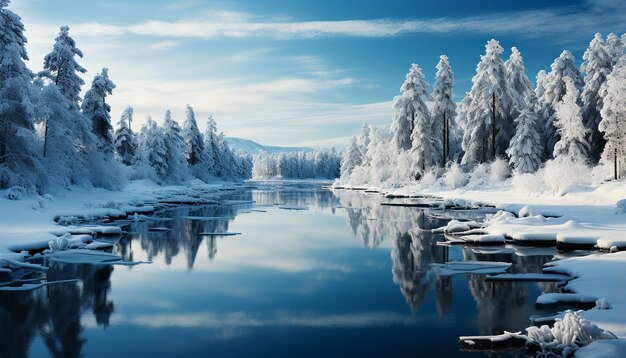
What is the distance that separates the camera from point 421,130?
56.0 meters

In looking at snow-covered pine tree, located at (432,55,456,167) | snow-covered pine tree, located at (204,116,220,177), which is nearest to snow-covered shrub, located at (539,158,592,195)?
snow-covered pine tree, located at (432,55,456,167)

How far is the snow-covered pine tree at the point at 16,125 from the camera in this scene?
30797 millimetres

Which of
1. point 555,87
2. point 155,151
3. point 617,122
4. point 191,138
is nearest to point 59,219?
point 617,122

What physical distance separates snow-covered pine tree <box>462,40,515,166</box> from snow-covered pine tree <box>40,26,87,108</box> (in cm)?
3953

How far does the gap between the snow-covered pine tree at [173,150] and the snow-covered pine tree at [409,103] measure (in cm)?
3193

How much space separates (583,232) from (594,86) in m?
Answer: 35.5

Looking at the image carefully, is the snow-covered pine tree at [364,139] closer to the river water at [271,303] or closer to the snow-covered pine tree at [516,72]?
the snow-covered pine tree at [516,72]

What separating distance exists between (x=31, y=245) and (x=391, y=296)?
42.3 ft

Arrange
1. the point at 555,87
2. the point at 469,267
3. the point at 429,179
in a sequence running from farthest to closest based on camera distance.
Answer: the point at 429,179 < the point at 555,87 < the point at 469,267

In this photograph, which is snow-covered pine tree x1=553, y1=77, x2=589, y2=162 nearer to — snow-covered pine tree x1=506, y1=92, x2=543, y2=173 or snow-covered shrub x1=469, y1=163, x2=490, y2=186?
snow-covered pine tree x1=506, y1=92, x2=543, y2=173

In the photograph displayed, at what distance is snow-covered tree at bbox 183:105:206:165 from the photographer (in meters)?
83.6

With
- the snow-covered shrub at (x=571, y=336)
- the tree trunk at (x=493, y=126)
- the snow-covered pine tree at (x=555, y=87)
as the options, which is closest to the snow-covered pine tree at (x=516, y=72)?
the snow-covered pine tree at (x=555, y=87)

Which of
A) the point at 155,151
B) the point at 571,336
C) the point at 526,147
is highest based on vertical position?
the point at 155,151

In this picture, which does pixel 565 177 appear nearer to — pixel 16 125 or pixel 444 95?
pixel 444 95
